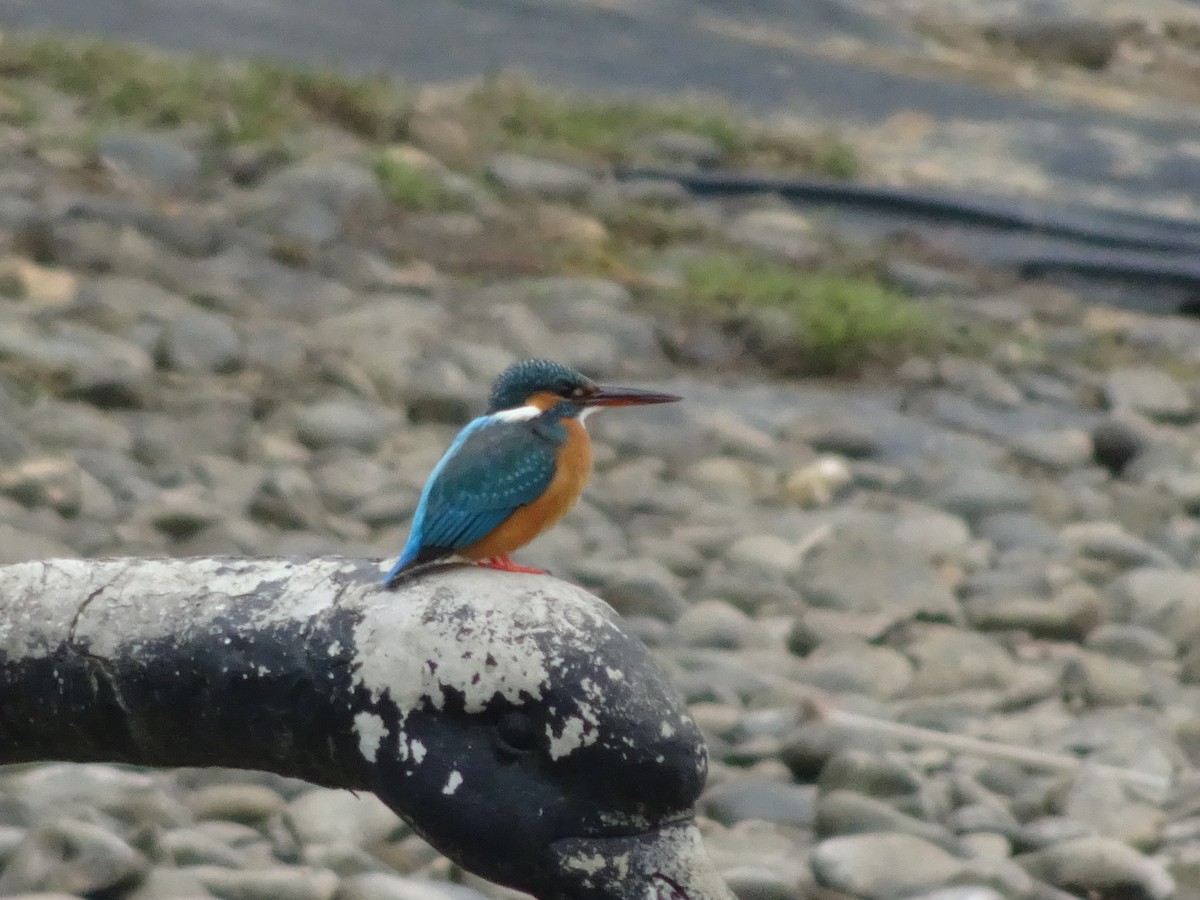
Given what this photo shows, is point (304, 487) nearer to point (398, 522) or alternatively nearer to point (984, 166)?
point (398, 522)

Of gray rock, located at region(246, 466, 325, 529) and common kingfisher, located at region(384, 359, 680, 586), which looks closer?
common kingfisher, located at region(384, 359, 680, 586)

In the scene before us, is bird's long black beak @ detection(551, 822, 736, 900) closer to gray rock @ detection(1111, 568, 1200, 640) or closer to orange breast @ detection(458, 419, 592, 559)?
orange breast @ detection(458, 419, 592, 559)

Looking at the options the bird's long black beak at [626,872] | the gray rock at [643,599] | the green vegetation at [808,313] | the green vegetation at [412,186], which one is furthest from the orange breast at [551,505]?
the green vegetation at [412,186]

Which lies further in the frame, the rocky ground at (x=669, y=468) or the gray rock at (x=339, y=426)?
the gray rock at (x=339, y=426)

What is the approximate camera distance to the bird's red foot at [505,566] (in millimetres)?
2566

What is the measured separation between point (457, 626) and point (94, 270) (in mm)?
5137

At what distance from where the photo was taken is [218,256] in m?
7.68

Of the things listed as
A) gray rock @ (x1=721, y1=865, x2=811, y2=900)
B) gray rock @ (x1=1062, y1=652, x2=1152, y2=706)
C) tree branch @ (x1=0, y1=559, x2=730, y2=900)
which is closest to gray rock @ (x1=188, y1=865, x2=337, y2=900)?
gray rock @ (x1=721, y1=865, x2=811, y2=900)

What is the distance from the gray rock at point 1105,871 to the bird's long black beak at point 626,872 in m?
1.95

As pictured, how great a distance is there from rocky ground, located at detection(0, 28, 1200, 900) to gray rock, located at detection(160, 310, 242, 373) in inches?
0.5

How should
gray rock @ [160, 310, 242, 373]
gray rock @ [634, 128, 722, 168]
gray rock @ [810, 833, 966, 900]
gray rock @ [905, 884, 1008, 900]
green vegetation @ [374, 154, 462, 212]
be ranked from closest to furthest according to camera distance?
gray rock @ [905, 884, 1008, 900] → gray rock @ [810, 833, 966, 900] → gray rock @ [160, 310, 242, 373] → green vegetation @ [374, 154, 462, 212] → gray rock @ [634, 128, 722, 168]

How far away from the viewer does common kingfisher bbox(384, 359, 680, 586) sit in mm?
2697

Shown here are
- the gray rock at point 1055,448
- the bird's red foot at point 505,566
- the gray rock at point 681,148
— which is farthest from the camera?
the gray rock at point 681,148

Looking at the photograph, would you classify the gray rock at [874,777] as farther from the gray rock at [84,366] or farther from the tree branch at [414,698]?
the gray rock at [84,366]
